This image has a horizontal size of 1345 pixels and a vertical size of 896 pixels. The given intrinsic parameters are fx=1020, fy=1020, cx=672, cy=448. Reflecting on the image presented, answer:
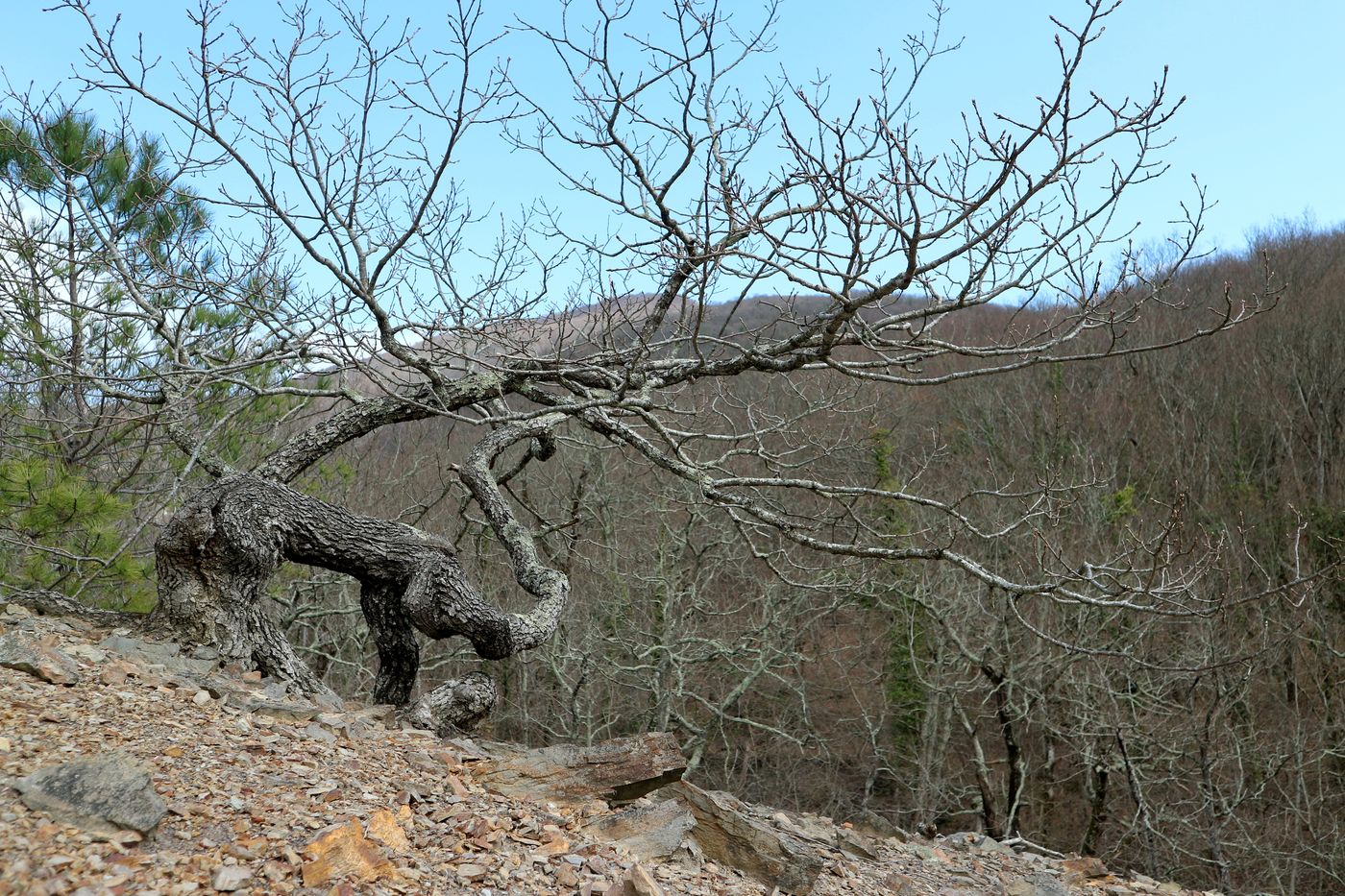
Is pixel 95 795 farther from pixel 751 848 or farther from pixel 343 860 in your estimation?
pixel 751 848

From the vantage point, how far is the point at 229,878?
2939 millimetres

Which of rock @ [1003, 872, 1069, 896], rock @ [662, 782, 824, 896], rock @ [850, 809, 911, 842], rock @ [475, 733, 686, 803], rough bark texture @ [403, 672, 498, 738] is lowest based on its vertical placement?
rock @ [850, 809, 911, 842]

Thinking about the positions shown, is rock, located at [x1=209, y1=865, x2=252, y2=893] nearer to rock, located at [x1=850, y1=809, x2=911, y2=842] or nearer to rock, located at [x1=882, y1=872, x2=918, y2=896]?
rock, located at [x1=882, y1=872, x2=918, y2=896]

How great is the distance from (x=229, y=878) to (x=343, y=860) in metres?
0.34

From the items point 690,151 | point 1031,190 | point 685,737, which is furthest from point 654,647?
point 1031,190

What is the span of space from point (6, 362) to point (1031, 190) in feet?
25.4

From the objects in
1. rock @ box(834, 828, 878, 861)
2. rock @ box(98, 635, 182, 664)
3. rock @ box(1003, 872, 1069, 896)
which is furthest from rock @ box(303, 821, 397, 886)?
rock @ box(1003, 872, 1069, 896)

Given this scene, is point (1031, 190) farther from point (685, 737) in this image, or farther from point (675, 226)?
point (685, 737)

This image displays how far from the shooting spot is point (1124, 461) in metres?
21.4

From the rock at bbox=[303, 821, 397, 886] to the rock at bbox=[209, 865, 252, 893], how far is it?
0.56ft

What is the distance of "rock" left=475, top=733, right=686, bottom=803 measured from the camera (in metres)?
4.42

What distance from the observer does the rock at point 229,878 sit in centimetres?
291

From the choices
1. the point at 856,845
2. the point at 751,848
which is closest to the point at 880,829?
the point at 856,845

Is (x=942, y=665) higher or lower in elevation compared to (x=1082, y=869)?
higher
